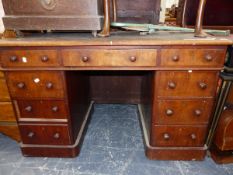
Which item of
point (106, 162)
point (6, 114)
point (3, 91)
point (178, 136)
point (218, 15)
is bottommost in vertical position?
point (106, 162)

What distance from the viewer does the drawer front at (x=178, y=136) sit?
1.42 meters

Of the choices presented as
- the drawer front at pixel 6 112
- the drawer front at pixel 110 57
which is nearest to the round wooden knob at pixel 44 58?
the drawer front at pixel 110 57

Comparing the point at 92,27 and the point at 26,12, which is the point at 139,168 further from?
the point at 26,12

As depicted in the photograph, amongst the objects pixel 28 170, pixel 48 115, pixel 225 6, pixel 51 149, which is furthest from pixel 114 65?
pixel 225 6

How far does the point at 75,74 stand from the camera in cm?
157

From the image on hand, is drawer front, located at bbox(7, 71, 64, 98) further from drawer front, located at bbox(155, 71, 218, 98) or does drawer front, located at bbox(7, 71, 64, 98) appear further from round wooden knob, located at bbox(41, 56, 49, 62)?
drawer front, located at bbox(155, 71, 218, 98)

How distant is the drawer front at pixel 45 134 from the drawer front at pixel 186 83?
31.0 inches

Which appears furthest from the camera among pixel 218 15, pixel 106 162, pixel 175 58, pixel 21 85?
pixel 218 15

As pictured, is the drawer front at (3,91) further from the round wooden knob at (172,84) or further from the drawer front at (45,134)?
the round wooden knob at (172,84)

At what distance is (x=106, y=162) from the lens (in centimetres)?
154

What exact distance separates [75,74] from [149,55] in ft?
2.21

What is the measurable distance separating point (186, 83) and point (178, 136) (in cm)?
44

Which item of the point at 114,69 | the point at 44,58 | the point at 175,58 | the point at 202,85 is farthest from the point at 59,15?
the point at 202,85

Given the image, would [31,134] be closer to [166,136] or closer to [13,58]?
[13,58]
